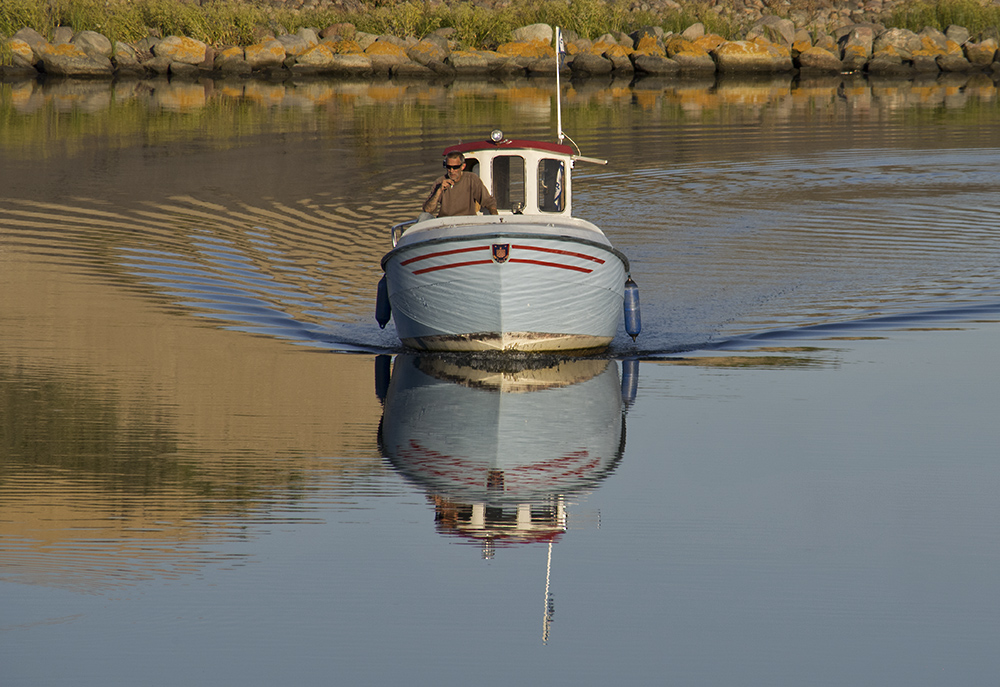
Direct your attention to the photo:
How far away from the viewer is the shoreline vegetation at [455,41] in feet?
199

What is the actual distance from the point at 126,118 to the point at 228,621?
36147 mm

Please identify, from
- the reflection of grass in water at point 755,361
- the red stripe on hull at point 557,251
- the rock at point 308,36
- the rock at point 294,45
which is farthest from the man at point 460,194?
the rock at point 308,36

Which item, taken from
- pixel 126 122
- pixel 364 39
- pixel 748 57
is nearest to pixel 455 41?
pixel 364 39

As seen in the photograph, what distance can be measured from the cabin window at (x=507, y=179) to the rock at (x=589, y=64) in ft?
153

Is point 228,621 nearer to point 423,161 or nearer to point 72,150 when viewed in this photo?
point 423,161

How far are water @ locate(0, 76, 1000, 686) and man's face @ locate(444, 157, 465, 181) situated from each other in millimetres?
2145

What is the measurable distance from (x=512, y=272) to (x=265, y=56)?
1925 inches

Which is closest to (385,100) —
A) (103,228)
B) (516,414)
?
(103,228)

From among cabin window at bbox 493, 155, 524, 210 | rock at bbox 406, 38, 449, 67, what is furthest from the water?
rock at bbox 406, 38, 449, 67

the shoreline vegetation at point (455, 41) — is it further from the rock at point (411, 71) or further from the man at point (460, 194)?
the man at point (460, 194)

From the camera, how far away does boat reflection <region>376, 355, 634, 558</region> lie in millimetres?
10352

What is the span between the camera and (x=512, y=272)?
15000 millimetres

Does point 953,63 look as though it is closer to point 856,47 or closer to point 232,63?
point 856,47

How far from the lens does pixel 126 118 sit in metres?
42.0
